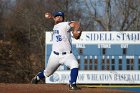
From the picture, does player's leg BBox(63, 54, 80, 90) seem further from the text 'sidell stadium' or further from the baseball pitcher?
the text 'sidell stadium'

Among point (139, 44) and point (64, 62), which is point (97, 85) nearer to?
point (139, 44)

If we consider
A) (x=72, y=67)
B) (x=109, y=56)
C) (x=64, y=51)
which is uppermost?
(x=64, y=51)

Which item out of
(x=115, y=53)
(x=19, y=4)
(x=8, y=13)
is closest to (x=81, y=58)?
(x=115, y=53)

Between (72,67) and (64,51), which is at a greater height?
(64,51)

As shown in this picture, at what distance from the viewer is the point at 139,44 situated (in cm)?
2381

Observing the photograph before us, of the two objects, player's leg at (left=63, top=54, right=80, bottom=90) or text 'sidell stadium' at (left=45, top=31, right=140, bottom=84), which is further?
text 'sidell stadium' at (left=45, top=31, right=140, bottom=84)

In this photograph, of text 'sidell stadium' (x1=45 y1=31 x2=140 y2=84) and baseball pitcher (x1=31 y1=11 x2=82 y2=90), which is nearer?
baseball pitcher (x1=31 y1=11 x2=82 y2=90)

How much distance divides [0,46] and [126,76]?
14660 mm

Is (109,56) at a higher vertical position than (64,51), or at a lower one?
lower

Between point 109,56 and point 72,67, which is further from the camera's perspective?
point 109,56

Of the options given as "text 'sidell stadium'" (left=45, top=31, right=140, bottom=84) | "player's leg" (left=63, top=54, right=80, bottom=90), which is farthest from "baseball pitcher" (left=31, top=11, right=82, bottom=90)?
"text 'sidell stadium'" (left=45, top=31, right=140, bottom=84)

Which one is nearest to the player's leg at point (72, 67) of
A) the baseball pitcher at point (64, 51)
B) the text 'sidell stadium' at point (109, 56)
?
the baseball pitcher at point (64, 51)

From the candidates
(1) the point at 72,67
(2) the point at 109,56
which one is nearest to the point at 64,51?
(1) the point at 72,67

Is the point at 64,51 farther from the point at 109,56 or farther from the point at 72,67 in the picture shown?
the point at 109,56
